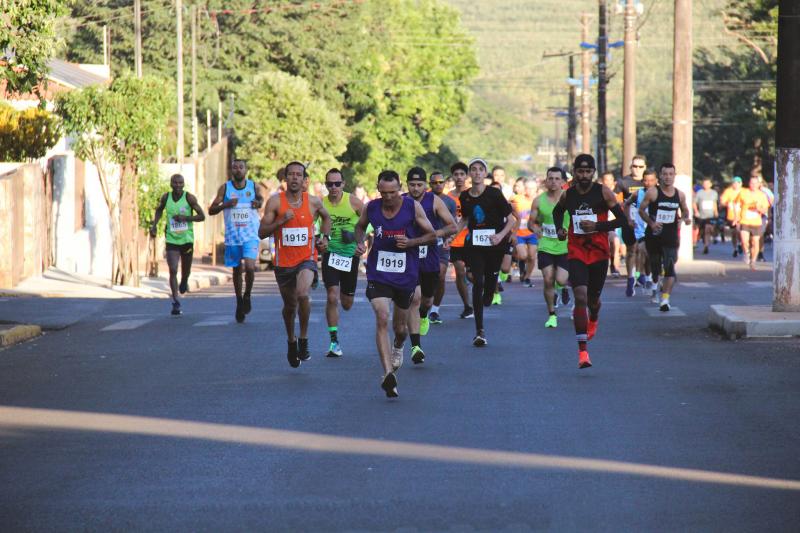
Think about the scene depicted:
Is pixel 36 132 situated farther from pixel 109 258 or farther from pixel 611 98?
pixel 611 98

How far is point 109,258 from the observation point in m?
36.0

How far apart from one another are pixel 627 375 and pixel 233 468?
5.10 metres

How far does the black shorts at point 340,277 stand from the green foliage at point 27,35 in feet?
14.7

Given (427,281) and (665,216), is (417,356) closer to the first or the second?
(427,281)

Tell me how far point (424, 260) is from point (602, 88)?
3271cm

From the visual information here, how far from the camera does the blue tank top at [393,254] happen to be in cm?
1234

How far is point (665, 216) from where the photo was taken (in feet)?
65.9

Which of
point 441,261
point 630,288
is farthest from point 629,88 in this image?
point 441,261

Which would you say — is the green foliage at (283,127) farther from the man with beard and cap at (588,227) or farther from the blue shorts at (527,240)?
the man with beard and cap at (588,227)

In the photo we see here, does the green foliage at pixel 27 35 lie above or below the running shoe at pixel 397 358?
above

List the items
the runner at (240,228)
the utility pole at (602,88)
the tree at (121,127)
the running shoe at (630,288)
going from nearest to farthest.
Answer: the runner at (240,228) → the running shoe at (630,288) → the tree at (121,127) → the utility pole at (602,88)

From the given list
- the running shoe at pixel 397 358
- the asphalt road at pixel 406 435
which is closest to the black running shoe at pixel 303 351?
the asphalt road at pixel 406 435

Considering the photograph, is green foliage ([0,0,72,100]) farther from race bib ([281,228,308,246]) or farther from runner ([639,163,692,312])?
runner ([639,163,692,312])

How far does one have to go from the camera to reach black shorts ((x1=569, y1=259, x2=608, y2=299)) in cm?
1432
